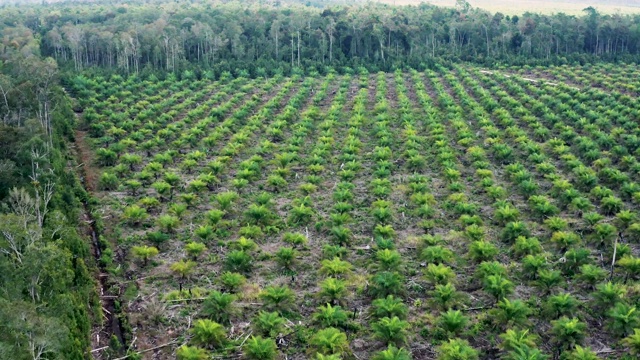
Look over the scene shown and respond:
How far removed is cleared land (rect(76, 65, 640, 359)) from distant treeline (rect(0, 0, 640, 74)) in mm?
25876

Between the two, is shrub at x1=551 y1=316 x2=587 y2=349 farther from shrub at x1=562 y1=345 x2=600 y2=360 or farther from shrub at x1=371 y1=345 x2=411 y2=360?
shrub at x1=371 y1=345 x2=411 y2=360

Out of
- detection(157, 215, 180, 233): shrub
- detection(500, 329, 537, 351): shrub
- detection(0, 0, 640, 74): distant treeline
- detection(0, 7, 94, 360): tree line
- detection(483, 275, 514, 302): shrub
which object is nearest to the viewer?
detection(0, 7, 94, 360): tree line

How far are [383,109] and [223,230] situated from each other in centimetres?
2432

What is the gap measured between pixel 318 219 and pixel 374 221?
8.32ft

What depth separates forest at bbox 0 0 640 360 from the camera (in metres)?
17.9

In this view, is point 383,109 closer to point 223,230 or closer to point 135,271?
point 223,230

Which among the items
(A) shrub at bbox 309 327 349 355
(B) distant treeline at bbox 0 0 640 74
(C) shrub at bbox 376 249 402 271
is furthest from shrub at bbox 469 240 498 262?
(B) distant treeline at bbox 0 0 640 74

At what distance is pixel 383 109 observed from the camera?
4681 cm

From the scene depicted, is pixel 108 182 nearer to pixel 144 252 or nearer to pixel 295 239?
pixel 144 252

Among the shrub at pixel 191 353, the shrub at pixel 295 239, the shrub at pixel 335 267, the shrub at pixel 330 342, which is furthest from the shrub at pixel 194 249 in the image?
the shrub at pixel 330 342

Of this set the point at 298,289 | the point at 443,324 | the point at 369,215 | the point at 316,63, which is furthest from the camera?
the point at 316,63

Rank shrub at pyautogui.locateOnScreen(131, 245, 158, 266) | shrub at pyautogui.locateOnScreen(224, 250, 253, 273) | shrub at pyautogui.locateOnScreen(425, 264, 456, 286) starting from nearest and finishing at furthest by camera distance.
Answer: shrub at pyautogui.locateOnScreen(425, 264, 456, 286)
shrub at pyautogui.locateOnScreen(224, 250, 253, 273)
shrub at pyautogui.locateOnScreen(131, 245, 158, 266)

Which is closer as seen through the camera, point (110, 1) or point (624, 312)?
point (624, 312)

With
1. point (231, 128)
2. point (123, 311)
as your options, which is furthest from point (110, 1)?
point (123, 311)
